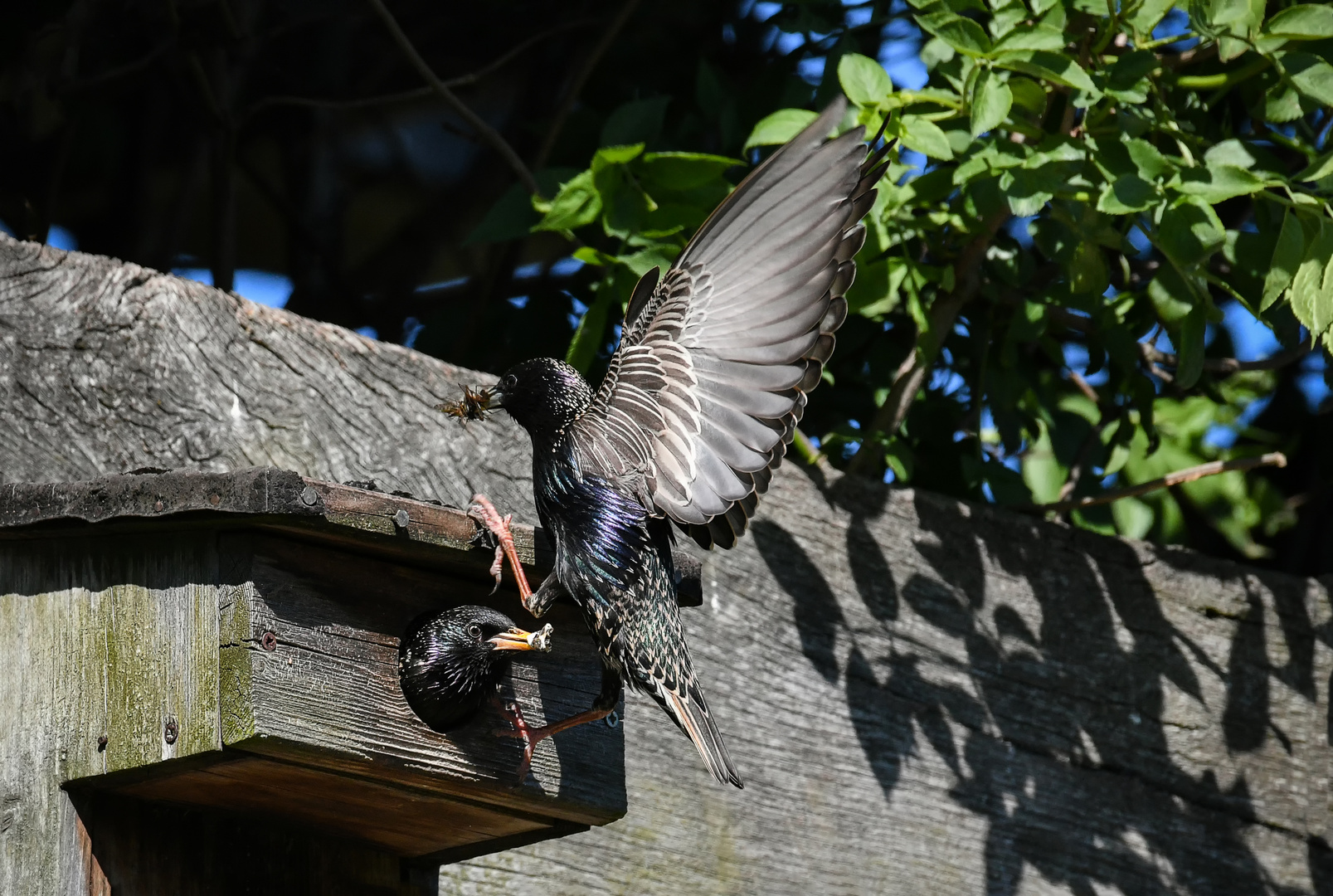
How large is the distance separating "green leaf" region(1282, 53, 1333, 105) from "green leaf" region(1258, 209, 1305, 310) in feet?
0.59

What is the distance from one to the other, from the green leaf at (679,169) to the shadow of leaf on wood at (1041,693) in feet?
1.66

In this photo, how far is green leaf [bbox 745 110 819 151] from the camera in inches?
87.0

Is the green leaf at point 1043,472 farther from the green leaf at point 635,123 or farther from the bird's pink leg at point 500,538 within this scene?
the bird's pink leg at point 500,538

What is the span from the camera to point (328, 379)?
2.18 metres

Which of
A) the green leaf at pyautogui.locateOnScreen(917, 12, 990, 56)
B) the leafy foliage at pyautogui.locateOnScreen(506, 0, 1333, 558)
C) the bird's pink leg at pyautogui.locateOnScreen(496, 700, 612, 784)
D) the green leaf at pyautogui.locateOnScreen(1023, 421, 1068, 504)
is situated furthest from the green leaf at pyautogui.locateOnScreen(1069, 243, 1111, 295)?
the bird's pink leg at pyautogui.locateOnScreen(496, 700, 612, 784)

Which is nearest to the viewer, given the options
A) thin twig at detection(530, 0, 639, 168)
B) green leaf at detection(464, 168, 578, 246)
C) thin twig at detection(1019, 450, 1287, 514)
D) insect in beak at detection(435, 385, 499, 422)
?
insect in beak at detection(435, 385, 499, 422)

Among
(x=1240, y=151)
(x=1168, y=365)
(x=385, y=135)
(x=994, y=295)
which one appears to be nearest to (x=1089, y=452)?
A: (x=1168, y=365)

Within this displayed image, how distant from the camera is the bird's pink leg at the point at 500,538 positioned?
166 cm

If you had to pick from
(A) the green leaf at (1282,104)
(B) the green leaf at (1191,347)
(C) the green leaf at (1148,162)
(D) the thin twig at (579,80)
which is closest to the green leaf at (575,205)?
(D) the thin twig at (579,80)

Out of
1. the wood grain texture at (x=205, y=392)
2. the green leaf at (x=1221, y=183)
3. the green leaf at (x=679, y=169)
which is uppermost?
the green leaf at (x=679, y=169)

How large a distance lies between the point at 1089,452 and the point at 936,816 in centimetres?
78

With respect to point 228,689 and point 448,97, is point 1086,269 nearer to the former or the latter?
point 448,97

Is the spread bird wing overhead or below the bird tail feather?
overhead

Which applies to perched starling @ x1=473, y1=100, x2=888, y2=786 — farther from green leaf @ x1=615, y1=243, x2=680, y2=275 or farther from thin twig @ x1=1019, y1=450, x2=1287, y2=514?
thin twig @ x1=1019, y1=450, x2=1287, y2=514
